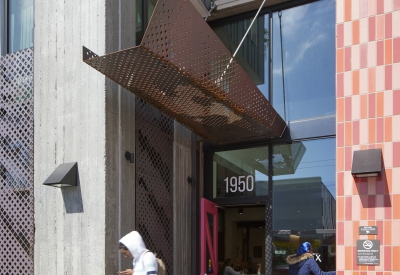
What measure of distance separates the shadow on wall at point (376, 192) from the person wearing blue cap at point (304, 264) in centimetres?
151

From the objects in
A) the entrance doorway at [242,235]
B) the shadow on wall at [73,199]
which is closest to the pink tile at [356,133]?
the shadow on wall at [73,199]

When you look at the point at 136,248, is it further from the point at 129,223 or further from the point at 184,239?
the point at 184,239

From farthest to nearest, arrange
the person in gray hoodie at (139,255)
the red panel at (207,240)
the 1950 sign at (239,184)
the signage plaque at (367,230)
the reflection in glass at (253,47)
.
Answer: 1. the reflection in glass at (253,47)
2. the 1950 sign at (239,184)
3. the red panel at (207,240)
4. the signage plaque at (367,230)
5. the person in gray hoodie at (139,255)

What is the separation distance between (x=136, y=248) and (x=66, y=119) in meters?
2.83

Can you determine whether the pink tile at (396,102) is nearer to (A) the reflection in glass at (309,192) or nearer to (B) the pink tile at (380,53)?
(B) the pink tile at (380,53)

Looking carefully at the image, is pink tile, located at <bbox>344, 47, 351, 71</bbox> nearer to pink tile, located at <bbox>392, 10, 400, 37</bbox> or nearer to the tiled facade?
the tiled facade

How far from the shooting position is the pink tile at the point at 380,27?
639cm

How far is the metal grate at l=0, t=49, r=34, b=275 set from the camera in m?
8.15

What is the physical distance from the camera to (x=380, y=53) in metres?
6.38

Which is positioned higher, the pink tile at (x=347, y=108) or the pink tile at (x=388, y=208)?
the pink tile at (x=347, y=108)

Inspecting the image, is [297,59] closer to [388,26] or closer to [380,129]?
[388,26]

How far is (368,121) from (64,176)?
407 cm

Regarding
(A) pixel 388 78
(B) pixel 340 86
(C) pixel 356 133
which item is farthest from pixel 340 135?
(A) pixel 388 78

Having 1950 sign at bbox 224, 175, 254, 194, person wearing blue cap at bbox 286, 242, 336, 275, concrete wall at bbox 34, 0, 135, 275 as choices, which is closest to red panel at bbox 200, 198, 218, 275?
1950 sign at bbox 224, 175, 254, 194
